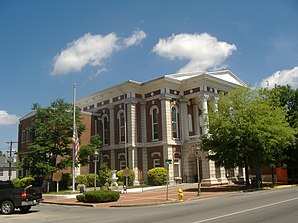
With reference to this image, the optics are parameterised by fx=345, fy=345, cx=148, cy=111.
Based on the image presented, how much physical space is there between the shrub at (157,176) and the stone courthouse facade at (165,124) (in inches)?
48.1

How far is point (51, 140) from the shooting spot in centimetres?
3478

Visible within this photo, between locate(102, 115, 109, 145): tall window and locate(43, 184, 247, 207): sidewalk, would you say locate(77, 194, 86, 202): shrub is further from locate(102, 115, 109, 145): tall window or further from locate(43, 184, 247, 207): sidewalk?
locate(102, 115, 109, 145): tall window

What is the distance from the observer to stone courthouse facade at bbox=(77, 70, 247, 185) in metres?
38.5

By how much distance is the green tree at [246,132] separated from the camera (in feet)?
94.7

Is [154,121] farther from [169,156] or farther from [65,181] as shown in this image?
[65,181]

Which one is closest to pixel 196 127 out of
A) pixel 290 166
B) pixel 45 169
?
pixel 290 166

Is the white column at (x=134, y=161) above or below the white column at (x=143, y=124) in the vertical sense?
below

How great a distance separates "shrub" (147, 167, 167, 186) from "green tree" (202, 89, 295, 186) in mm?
6555

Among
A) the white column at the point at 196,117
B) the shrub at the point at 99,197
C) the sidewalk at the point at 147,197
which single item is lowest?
the sidewalk at the point at 147,197

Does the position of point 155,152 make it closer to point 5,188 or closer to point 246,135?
point 246,135

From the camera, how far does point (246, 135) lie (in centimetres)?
2923

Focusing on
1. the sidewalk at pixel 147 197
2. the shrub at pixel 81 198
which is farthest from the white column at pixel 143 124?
the shrub at pixel 81 198

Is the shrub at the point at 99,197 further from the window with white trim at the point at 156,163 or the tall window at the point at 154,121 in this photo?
the tall window at the point at 154,121

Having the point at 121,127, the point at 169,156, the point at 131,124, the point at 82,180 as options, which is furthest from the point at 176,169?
the point at 82,180
